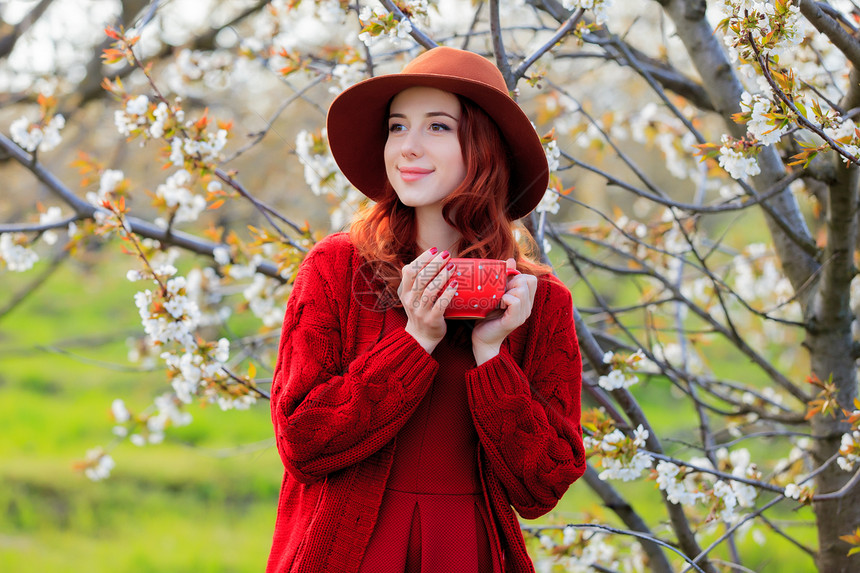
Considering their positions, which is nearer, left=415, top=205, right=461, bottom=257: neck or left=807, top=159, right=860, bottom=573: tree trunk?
left=415, top=205, right=461, bottom=257: neck

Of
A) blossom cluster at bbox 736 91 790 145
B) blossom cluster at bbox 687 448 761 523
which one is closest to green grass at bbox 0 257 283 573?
blossom cluster at bbox 687 448 761 523

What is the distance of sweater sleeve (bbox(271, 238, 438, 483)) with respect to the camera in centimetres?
139

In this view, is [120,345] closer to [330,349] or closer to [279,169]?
[279,169]

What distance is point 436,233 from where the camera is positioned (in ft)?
5.48

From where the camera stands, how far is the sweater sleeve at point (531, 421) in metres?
1.44

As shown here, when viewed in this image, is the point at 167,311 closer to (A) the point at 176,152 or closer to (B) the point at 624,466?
(A) the point at 176,152

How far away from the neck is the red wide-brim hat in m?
0.16

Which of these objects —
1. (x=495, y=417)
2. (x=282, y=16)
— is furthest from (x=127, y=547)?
(x=495, y=417)

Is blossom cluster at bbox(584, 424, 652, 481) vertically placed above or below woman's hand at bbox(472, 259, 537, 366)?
below

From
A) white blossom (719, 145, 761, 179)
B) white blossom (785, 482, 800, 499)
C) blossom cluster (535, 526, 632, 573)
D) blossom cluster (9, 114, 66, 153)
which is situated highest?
blossom cluster (9, 114, 66, 153)

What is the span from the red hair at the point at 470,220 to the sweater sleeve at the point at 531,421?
0.63 feet

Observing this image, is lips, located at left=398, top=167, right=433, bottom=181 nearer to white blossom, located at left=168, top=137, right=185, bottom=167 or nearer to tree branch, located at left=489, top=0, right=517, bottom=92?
tree branch, located at left=489, top=0, right=517, bottom=92

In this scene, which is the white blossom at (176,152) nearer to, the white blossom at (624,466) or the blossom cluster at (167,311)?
the blossom cluster at (167,311)

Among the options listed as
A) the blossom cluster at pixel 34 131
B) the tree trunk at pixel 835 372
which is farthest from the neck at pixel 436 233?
the blossom cluster at pixel 34 131
